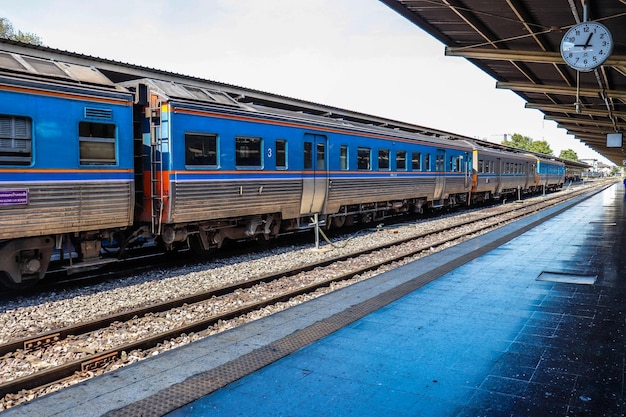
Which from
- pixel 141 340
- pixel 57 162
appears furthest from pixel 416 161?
pixel 141 340

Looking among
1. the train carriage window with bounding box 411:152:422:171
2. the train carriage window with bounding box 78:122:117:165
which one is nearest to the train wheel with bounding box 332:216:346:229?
the train carriage window with bounding box 411:152:422:171

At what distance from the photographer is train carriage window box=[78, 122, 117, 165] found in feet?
27.2

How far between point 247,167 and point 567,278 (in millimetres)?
6635

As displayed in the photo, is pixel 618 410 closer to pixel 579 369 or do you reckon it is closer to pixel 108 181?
pixel 579 369

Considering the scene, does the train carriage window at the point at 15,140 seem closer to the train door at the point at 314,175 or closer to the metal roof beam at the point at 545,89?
the train door at the point at 314,175

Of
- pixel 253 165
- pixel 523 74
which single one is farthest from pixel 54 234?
pixel 523 74

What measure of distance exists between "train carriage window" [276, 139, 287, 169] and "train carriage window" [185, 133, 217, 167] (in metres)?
2.12

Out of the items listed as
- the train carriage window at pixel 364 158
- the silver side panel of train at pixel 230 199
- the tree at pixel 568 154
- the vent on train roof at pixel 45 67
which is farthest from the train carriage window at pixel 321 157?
the tree at pixel 568 154

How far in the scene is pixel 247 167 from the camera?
11195mm

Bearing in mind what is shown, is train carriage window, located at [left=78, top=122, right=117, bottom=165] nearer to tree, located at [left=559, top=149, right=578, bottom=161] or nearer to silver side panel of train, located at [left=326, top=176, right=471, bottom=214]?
silver side panel of train, located at [left=326, top=176, right=471, bottom=214]

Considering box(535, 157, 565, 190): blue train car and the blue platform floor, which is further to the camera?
box(535, 157, 565, 190): blue train car

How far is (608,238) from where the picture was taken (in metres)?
13.1

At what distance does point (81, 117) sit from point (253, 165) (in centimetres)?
403

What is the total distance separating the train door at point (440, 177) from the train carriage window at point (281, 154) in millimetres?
10408
